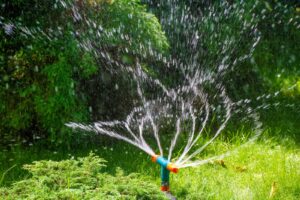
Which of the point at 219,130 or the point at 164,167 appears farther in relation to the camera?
the point at 219,130

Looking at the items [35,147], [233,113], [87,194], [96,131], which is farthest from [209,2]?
[87,194]

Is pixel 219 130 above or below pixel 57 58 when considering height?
below

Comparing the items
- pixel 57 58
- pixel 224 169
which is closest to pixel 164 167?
pixel 224 169

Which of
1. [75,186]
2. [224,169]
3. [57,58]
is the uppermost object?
[57,58]

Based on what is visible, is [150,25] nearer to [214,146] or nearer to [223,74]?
[214,146]

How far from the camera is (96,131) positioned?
425cm

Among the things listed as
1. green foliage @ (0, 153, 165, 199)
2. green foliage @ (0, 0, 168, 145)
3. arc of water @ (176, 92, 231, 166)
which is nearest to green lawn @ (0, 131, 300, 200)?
Answer: arc of water @ (176, 92, 231, 166)

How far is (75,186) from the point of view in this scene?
8.46ft

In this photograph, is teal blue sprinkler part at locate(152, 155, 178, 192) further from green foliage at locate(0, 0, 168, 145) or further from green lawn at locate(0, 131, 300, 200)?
green foliage at locate(0, 0, 168, 145)

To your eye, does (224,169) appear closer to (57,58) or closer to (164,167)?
(164,167)

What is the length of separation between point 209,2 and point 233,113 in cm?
154

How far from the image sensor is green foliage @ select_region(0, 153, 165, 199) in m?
2.39

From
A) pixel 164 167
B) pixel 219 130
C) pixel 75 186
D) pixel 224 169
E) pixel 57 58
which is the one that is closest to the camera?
pixel 75 186

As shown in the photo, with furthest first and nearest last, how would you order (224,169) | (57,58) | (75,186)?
(57,58)
(224,169)
(75,186)
